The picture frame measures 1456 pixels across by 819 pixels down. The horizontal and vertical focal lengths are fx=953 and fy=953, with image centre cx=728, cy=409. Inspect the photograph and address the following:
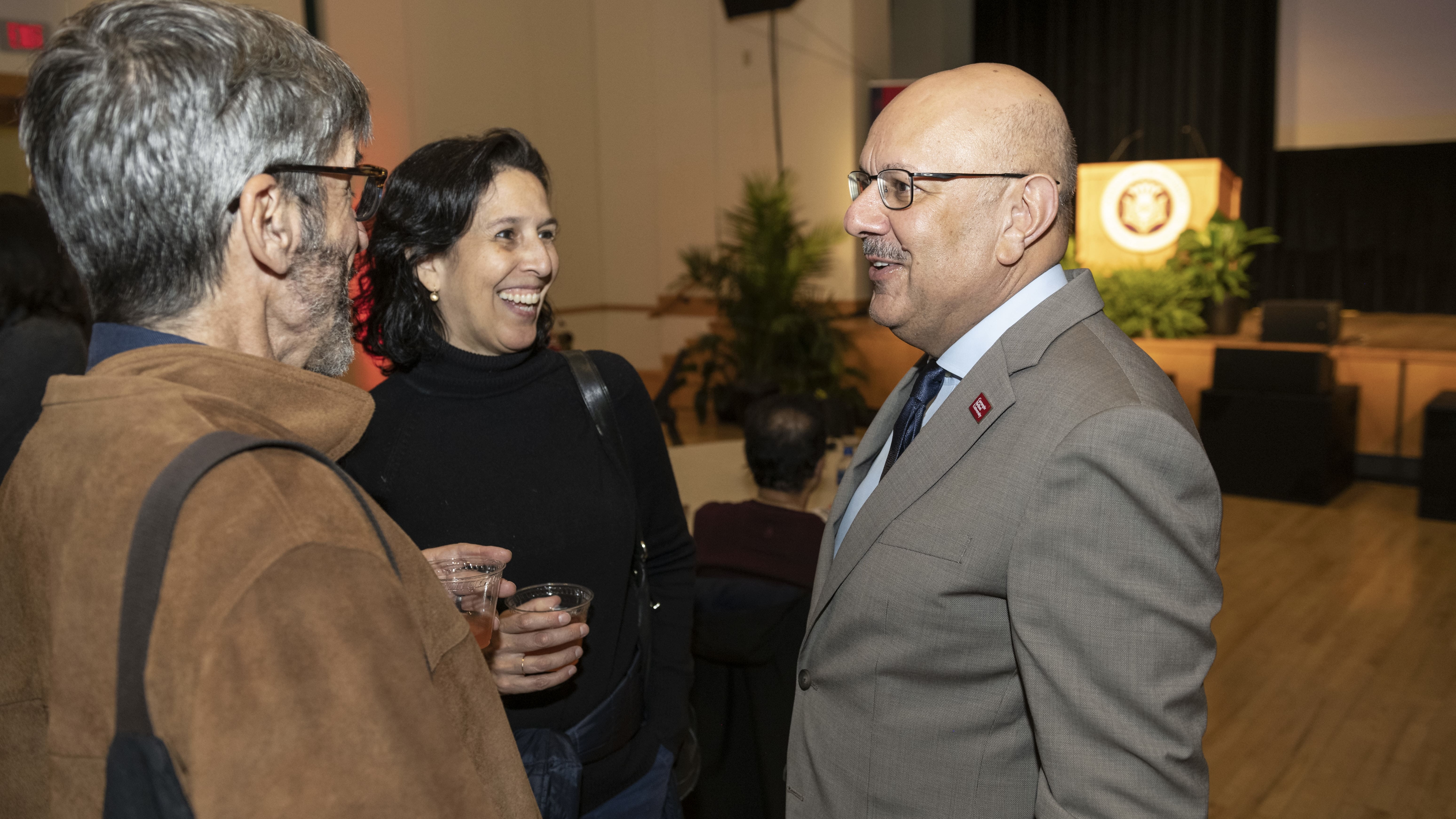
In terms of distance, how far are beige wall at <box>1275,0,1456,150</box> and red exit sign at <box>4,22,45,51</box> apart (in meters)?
9.50

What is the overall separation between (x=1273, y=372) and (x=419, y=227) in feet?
19.4

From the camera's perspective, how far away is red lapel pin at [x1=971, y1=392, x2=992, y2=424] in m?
1.23

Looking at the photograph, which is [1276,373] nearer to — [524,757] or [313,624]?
[524,757]

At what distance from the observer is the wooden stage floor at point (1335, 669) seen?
3023mm

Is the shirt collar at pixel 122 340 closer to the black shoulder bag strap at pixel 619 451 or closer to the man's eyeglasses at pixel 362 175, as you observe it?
the man's eyeglasses at pixel 362 175

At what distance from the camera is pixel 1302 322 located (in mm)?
6242

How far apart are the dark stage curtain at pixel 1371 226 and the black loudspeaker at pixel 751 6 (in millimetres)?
5315

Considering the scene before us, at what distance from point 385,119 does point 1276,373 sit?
6066 mm

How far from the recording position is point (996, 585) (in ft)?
3.79

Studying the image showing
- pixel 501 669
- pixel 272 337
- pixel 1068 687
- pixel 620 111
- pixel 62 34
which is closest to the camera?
pixel 62 34

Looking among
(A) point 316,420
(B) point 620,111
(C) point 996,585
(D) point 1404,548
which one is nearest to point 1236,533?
(D) point 1404,548

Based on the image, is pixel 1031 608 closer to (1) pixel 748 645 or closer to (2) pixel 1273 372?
(1) pixel 748 645

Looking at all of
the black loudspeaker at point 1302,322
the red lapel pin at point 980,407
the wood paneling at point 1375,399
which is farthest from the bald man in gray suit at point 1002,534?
the wood paneling at point 1375,399

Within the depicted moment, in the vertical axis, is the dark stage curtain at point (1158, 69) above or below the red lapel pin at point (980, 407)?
above
